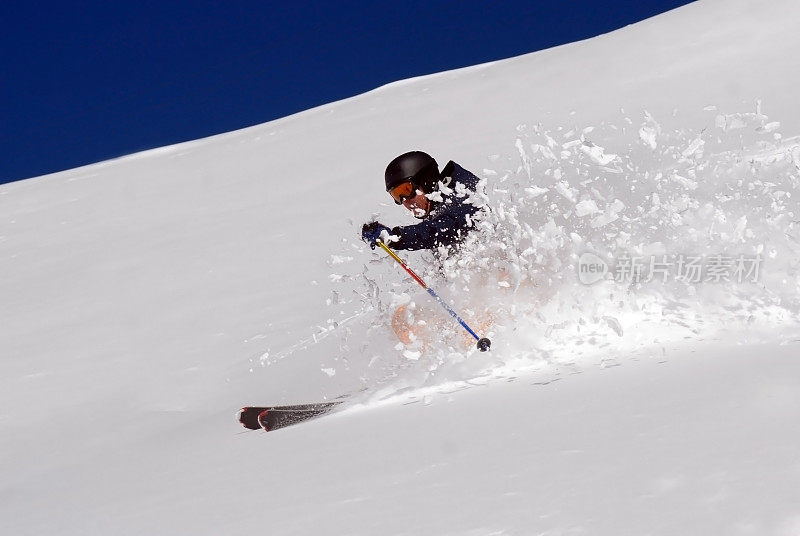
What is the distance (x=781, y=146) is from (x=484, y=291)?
466 cm

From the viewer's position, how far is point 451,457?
2850mm

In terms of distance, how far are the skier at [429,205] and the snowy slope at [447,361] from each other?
189 mm

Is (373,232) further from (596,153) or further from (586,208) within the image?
(596,153)

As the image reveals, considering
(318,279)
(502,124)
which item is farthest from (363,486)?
(502,124)

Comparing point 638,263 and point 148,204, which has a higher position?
point 148,204

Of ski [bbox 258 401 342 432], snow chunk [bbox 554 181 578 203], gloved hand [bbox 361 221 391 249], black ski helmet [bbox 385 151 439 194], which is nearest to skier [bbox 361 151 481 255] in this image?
black ski helmet [bbox 385 151 439 194]

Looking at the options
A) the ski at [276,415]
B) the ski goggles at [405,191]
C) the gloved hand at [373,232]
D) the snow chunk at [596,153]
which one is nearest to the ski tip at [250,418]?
the ski at [276,415]

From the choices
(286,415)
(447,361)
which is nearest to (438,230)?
(447,361)

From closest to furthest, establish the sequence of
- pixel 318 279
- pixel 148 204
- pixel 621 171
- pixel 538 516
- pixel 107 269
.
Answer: pixel 538 516
pixel 621 171
pixel 318 279
pixel 107 269
pixel 148 204

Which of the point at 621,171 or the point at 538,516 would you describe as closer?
the point at 538,516

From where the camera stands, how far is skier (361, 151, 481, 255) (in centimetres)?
498

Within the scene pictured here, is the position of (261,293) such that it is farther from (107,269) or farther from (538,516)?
(538,516)

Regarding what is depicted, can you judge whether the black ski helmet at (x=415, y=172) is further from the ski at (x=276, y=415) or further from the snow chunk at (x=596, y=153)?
the ski at (x=276, y=415)

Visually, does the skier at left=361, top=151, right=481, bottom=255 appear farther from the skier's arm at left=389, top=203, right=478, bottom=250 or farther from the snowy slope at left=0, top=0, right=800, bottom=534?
the snowy slope at left=0, top=0, right=800, bottom=534
